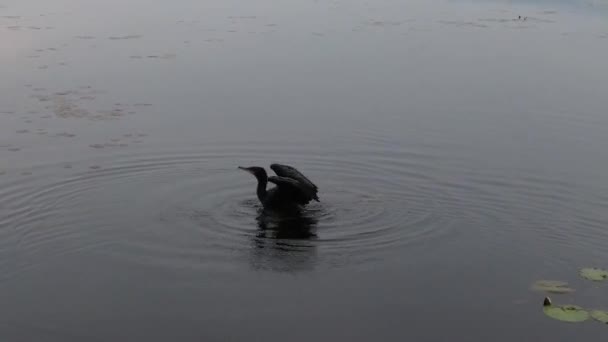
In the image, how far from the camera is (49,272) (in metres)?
9.31

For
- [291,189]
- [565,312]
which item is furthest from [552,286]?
[291,189]

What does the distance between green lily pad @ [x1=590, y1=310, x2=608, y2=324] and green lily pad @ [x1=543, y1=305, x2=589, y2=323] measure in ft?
0.22

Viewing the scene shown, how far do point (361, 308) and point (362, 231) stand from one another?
2.18m

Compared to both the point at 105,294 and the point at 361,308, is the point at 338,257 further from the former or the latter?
the point at 105,294

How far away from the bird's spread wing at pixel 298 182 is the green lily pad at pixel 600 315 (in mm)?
4027

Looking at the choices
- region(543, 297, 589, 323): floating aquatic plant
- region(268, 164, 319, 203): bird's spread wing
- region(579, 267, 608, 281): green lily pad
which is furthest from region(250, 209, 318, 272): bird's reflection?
region(579, 267, 608, 281): green lily pad

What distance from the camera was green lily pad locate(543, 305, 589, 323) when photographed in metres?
8.25

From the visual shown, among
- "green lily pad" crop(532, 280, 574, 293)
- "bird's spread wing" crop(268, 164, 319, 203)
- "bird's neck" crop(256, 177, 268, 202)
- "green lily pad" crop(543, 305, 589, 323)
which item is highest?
"bird's spread wing" crop(268, 164, 319, 203)

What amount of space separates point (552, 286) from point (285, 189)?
3.97 m

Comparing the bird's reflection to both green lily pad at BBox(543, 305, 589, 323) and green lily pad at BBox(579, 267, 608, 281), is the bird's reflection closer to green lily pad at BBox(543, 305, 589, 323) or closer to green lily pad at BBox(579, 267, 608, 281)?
green lily pad at BBox(543, 305, 589, 323)

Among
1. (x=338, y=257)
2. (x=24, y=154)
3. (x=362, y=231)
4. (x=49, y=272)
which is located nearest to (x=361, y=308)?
(x=338, y=257)

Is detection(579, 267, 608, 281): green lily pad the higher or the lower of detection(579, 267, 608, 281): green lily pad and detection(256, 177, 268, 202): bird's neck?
the lower

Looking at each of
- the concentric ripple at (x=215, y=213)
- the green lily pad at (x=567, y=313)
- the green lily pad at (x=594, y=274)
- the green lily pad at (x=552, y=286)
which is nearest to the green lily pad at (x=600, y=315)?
the green lily pad at (x=567, y=313)

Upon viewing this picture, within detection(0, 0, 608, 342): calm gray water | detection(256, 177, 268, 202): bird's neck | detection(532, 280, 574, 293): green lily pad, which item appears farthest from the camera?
detection(256, 177, 268, 202): bird's neck
